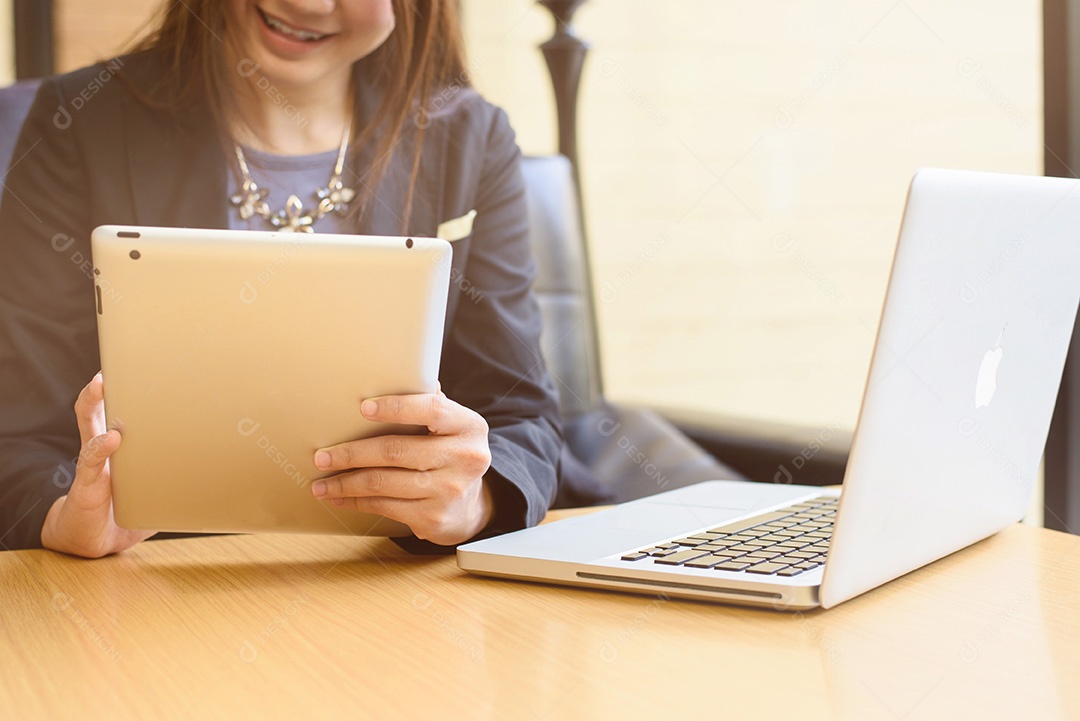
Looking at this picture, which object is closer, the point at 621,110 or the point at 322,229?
the point at 322,229

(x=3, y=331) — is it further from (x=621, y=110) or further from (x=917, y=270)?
(x=621, y=110)

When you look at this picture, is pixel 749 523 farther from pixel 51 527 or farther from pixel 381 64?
pixel 381 64

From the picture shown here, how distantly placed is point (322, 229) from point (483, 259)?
203 millimetres

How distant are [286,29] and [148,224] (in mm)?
282

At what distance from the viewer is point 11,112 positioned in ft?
4.24

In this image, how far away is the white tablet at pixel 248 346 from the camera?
0.67m

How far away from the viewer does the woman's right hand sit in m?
0.78

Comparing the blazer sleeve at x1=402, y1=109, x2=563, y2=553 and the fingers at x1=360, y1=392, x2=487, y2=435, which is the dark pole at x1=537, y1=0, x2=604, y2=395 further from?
the fingers at x1=360, y1=392, x2=487, y2=435

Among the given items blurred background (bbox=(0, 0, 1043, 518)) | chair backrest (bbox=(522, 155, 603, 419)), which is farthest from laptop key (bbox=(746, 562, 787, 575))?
blurred background (bbox=(0, 0, 1043, 518))

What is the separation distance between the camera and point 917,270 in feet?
1.84

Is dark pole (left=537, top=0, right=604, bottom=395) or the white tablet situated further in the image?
dark pole (left=537, top=0, right=604, bottom=395)

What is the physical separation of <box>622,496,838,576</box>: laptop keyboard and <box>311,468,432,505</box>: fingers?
171 millimetres

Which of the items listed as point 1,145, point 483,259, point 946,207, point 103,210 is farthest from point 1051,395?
point 1,145

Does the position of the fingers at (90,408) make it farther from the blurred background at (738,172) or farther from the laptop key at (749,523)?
the blurred background at (738,172)
